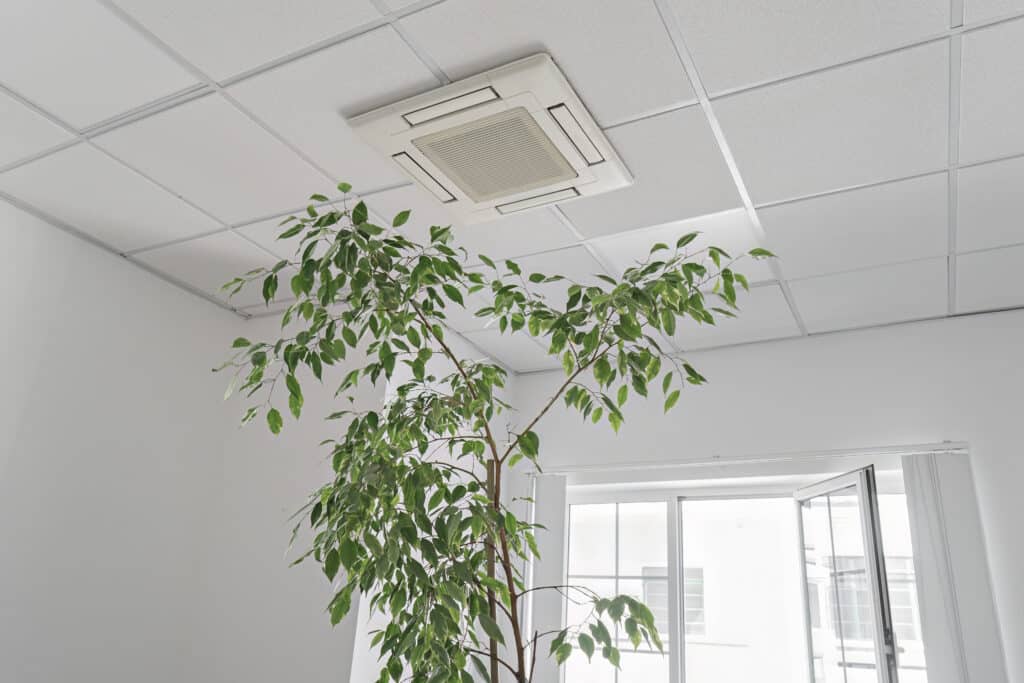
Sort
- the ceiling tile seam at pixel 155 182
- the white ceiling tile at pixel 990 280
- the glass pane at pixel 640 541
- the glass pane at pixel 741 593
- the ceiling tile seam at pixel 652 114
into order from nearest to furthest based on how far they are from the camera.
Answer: the ceiling tile seam at pixel 652 114 → the ceiling tile seam at pixel 155 182 → the white ceiling tile at pixel 990 280 → the glass pane at pixel 640 541 → the glass pane at pixel 741 593

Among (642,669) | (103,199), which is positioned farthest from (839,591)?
(103,199)

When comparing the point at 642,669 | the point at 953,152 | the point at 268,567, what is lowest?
the point at 642,669

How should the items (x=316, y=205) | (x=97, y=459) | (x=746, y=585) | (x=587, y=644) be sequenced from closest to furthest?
(x=587, y=644)
(x=316, y=205)
(x=97, y=459)
(x=746, y=585)

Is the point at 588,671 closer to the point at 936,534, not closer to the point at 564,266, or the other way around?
the point at 936,534

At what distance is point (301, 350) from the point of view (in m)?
1.35

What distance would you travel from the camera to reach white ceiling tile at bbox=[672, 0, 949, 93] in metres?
1.78

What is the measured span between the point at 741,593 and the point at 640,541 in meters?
2.74

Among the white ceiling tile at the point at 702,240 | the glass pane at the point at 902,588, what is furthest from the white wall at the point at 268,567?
the glass pane at the point at 902,588

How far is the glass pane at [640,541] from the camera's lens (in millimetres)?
4098

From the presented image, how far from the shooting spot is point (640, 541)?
4.13 meters

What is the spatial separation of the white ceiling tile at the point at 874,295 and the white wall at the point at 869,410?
0.39ft

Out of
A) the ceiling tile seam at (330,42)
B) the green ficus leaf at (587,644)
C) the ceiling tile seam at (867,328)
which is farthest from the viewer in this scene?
the ceiling tile seam at (867,328)

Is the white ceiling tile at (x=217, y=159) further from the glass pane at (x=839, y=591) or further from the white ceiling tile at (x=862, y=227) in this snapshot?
the glass pane at (x=839, y=591)

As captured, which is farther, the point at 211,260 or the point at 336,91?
the point at 211,260
